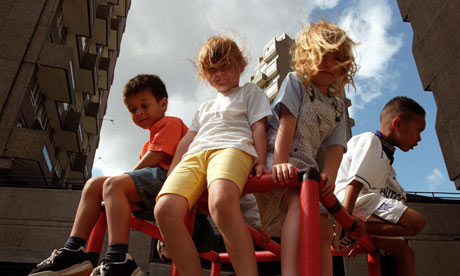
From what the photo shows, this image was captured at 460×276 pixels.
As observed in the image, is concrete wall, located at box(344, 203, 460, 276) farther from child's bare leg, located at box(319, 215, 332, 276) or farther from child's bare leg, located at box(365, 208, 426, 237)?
child's bare leg, located at box(319, 215, 332, 276)

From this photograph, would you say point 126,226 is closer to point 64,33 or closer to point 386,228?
point 386,228

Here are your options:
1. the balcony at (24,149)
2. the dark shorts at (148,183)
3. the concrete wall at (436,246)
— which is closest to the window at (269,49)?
the balcony at (24,149)

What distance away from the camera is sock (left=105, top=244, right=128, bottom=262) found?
1.50 meters

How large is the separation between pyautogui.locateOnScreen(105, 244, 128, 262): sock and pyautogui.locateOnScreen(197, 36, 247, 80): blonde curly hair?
1.09 meters

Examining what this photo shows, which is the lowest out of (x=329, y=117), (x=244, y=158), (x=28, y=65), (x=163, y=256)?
(x=163, y=256)

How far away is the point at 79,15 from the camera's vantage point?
14.0 meters

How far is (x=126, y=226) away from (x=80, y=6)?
14.1m

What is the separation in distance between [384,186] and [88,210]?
6.16 ft

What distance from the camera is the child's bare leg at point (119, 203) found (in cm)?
164

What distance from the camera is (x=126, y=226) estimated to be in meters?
1.71

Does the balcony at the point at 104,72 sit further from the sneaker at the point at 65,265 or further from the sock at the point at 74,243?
the sneaker at the point at 65,265

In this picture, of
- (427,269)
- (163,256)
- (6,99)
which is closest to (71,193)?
(6,99)

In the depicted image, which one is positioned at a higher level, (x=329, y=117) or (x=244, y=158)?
(x=329, y=117)

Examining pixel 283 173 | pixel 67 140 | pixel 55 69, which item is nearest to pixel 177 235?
pixel 283 173
